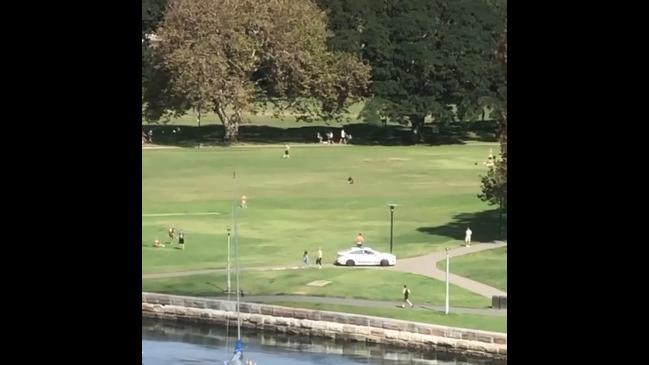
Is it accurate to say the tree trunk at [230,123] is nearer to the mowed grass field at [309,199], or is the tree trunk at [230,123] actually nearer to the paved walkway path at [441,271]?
the mowed grass field at [309,199]

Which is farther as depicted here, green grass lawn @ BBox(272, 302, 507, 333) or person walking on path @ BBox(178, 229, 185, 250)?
person walking on path @ BBox(178, 229, 185, 250)

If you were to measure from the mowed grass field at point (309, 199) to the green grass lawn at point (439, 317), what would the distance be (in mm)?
395

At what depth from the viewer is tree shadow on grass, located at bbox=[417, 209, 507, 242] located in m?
6.23

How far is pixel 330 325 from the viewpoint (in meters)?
6.70

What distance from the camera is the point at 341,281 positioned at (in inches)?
254

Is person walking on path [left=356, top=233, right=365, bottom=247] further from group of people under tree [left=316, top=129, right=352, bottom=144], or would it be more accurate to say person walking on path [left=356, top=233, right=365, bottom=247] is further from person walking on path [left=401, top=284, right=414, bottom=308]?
group of people under tree [left=316, top=129, right=352, bottom=144]

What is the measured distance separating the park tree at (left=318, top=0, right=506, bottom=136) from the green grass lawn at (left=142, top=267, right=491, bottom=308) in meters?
1.12

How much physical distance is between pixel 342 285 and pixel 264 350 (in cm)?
72

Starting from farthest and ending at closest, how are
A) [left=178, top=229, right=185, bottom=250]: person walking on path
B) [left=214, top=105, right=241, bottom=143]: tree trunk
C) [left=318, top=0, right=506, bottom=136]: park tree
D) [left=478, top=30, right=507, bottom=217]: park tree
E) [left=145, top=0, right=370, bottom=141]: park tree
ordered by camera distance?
[left=178, top=229, right=185, bottom=250]: person walking on path, [left=478, top=30, right=507, bottom=217]: park tree, [left=214, top=105, right=241, bottom=143]: tree trunk, [left=318, top=0, right=506, bottom=136]: park tree, [left=145, top=0, right=370, bottom=141]: park tree

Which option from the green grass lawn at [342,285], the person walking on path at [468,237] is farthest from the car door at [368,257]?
the person walking on path at [468,237]

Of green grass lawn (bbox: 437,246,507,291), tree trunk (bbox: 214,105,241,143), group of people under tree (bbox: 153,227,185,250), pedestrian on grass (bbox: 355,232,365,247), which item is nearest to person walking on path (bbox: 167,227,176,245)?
group of people under tree (bbox: 153,227,185,250)

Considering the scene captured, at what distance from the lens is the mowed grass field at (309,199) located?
596cm

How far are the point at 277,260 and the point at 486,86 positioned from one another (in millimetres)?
1720
